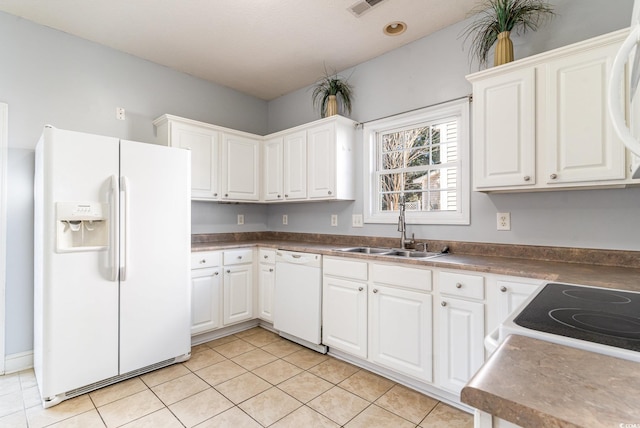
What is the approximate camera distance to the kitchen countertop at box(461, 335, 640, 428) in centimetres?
44

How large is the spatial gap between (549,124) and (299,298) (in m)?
2.20

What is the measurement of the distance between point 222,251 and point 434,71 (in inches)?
96.9

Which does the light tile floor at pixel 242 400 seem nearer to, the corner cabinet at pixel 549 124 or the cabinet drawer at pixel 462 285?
the cabinet drawer at pixel 462 285

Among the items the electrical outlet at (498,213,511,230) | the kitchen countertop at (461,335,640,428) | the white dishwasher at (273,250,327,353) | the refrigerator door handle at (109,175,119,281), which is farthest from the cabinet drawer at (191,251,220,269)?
the kitchen countertop at (461,335,640,428)

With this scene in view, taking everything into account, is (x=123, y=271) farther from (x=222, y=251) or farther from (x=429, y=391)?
(x=429, y=391)

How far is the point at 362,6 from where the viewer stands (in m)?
2.33

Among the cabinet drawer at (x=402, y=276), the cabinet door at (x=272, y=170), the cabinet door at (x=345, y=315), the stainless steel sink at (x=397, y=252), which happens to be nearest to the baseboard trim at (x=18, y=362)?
the cabinet door at (x=345, y=315)

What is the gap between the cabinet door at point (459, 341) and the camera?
1.83 meters

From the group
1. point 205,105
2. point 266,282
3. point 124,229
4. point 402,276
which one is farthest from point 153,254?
point 205,105

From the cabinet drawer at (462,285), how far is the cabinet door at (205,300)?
2.01 m

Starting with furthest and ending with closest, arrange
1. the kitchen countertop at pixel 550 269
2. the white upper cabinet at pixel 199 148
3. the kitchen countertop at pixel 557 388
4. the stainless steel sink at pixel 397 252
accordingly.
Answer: the white upper cabinet at pixel 199 148 < the stainless steel sink at pixel 397 252 < the kitchen countertop at pixel 550 269 < the kitchen countertop at pixel 557 388

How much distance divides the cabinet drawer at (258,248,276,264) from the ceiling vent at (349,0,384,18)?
214 centimetres

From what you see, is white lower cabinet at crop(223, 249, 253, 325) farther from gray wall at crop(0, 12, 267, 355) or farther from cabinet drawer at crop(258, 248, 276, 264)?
gray wall at crop(0, 12, 267, 355)

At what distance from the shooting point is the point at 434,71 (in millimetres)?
2654
